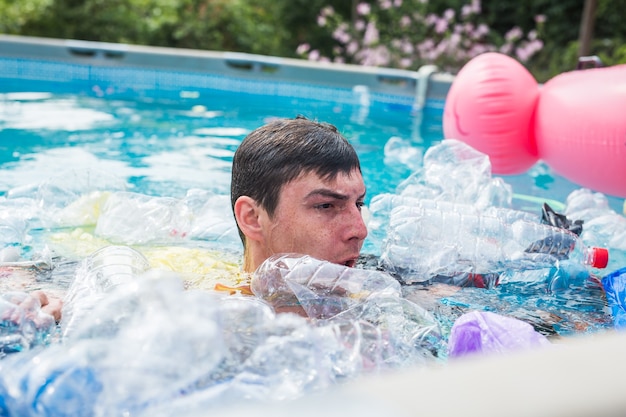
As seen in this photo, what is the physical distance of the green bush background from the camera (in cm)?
1237

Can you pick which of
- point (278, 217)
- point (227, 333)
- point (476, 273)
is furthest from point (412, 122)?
point (227, 333)

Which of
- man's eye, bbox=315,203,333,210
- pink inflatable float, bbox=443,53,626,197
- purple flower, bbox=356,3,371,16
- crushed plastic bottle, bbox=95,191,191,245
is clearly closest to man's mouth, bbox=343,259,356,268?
man's eye, bbox=315,203,333,210

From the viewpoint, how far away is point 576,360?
0.78 meters

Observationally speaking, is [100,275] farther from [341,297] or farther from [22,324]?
[341,297]

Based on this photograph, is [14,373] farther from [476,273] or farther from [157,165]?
[157,165]

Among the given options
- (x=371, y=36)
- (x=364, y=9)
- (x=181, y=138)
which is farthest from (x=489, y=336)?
(x=371, y=36)

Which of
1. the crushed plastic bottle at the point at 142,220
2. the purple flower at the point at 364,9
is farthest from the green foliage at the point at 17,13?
the crushed plastic bottle at the point at 142,220

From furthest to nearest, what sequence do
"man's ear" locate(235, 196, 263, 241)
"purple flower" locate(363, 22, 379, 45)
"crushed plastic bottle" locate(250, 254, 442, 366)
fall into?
"purple flower" locate(363, 22, 379, 45), "man's ear" locate(235, 196, 263, 241), "crushed plastic bottle" locate(250, 254, 442, 366)

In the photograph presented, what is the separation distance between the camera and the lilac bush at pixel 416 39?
10562 millimetres

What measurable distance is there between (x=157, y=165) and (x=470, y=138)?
2.27 metres

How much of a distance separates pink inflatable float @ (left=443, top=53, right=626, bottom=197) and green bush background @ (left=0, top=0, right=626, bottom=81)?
22.7 ft

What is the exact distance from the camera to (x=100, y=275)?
87.9 inches

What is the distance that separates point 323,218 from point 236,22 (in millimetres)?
12042

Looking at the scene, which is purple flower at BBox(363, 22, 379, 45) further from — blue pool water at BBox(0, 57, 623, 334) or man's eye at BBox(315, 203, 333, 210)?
man's eye at BBox(315, 203, 333, 210)
